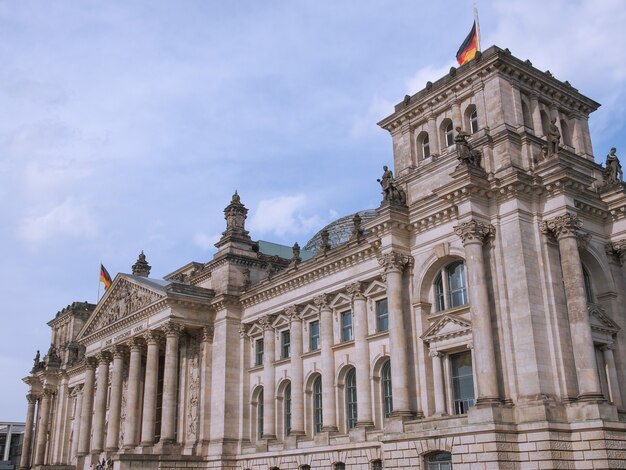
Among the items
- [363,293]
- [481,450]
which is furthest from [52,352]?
[481,450]

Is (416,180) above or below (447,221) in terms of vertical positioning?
above

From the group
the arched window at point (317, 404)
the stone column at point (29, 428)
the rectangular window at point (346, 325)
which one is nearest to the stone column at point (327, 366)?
the rectangular window at point (346, 325)

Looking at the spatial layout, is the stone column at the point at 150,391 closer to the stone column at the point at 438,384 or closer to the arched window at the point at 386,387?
the arched window at the point at 386,387

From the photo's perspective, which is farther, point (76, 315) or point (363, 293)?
point (76, 315)

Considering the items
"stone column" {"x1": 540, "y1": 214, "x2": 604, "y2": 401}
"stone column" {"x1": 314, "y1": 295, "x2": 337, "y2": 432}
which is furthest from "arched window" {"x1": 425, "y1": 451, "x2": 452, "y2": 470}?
"stone column" {"x1": 314, "y1": 295, "x2": 337, "y2": 432}

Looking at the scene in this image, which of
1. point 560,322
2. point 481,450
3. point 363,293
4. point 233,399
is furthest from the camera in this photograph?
point 233,399

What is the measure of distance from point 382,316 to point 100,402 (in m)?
26.3

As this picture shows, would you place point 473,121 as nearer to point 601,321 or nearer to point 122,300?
point 601,321

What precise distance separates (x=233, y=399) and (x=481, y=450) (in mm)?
21604

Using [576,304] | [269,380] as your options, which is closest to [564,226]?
[576,304]

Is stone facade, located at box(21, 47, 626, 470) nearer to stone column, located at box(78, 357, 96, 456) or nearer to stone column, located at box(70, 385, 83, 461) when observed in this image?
stone column, located at box(78, 357, 96, 456)

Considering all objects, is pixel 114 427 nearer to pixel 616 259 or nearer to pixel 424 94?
pixel 424 94

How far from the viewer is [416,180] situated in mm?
34125

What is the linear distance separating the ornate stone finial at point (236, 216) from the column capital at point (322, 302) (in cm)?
1095
